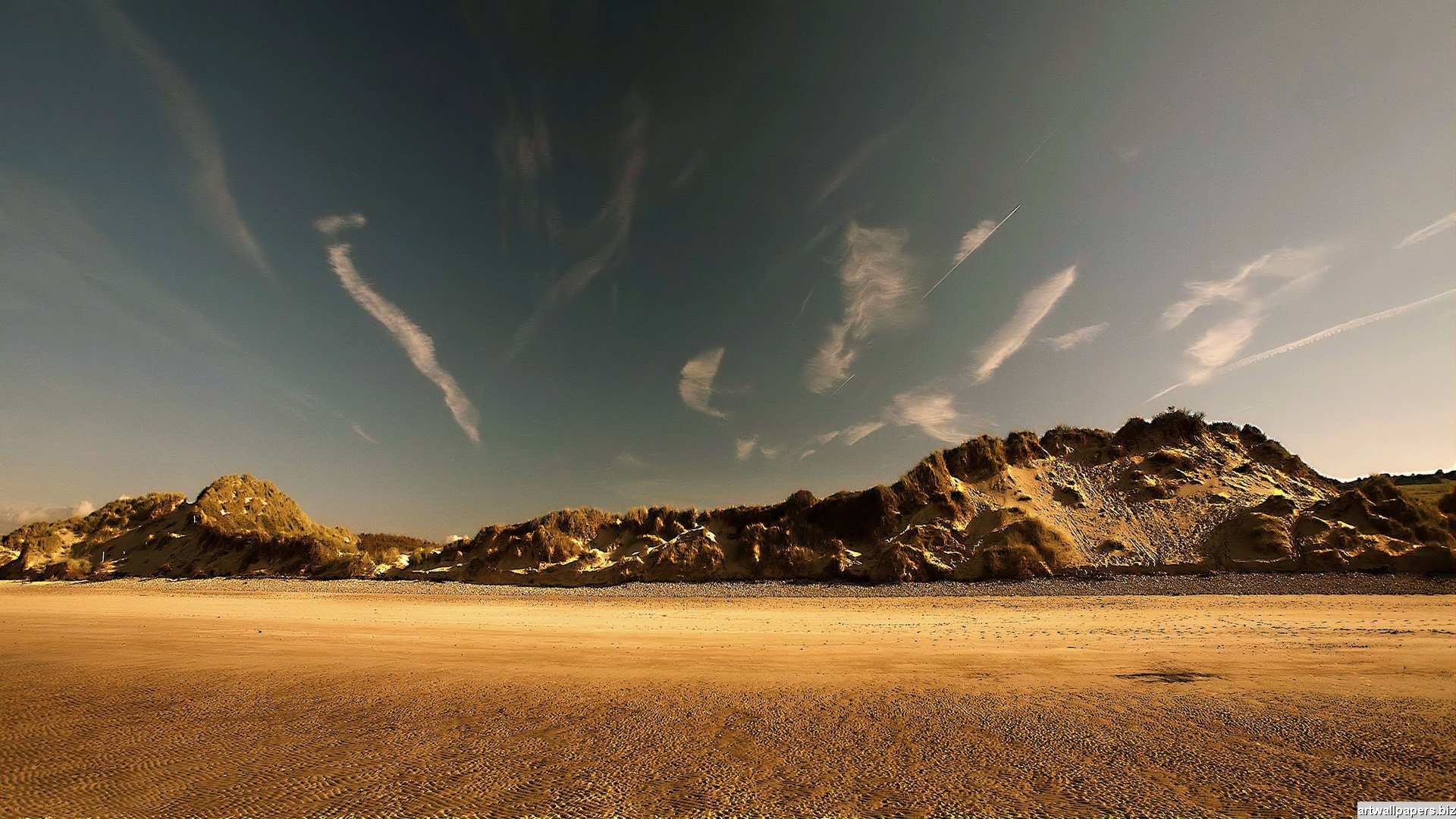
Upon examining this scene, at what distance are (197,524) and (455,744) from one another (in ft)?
231

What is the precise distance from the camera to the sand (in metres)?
3.81

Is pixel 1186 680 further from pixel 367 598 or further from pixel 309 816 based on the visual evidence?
pixel 367 598

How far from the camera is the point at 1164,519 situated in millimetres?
30609

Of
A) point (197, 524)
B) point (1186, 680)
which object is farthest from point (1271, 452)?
point (197, 524)

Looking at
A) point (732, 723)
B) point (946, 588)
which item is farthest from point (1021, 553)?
point (732, 723)

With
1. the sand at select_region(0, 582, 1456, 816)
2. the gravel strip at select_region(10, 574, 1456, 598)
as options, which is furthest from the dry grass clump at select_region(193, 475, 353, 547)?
the sand at select_region(0, 582, 1456, 816)

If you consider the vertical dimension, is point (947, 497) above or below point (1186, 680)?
above

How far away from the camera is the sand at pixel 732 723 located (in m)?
3.81

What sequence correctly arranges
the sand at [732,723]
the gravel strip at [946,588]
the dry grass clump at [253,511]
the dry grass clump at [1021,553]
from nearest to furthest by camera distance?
the sand at [732,723] < the gravel strip at [946,588] < the dry grass clump at [1021,553] < the dry grass clump at [253,511]

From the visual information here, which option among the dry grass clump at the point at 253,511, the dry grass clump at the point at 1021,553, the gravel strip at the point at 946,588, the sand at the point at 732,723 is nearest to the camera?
the sand at the point at 732,723

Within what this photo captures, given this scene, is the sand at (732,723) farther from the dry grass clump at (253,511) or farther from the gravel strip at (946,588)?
the dry grass clump at (253,511)

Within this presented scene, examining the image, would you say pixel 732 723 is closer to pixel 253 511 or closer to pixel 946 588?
pixel 946 588

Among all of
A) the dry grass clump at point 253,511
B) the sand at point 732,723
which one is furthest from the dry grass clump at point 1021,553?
the dry grass clump at point 253,511

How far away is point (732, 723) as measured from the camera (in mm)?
5605
